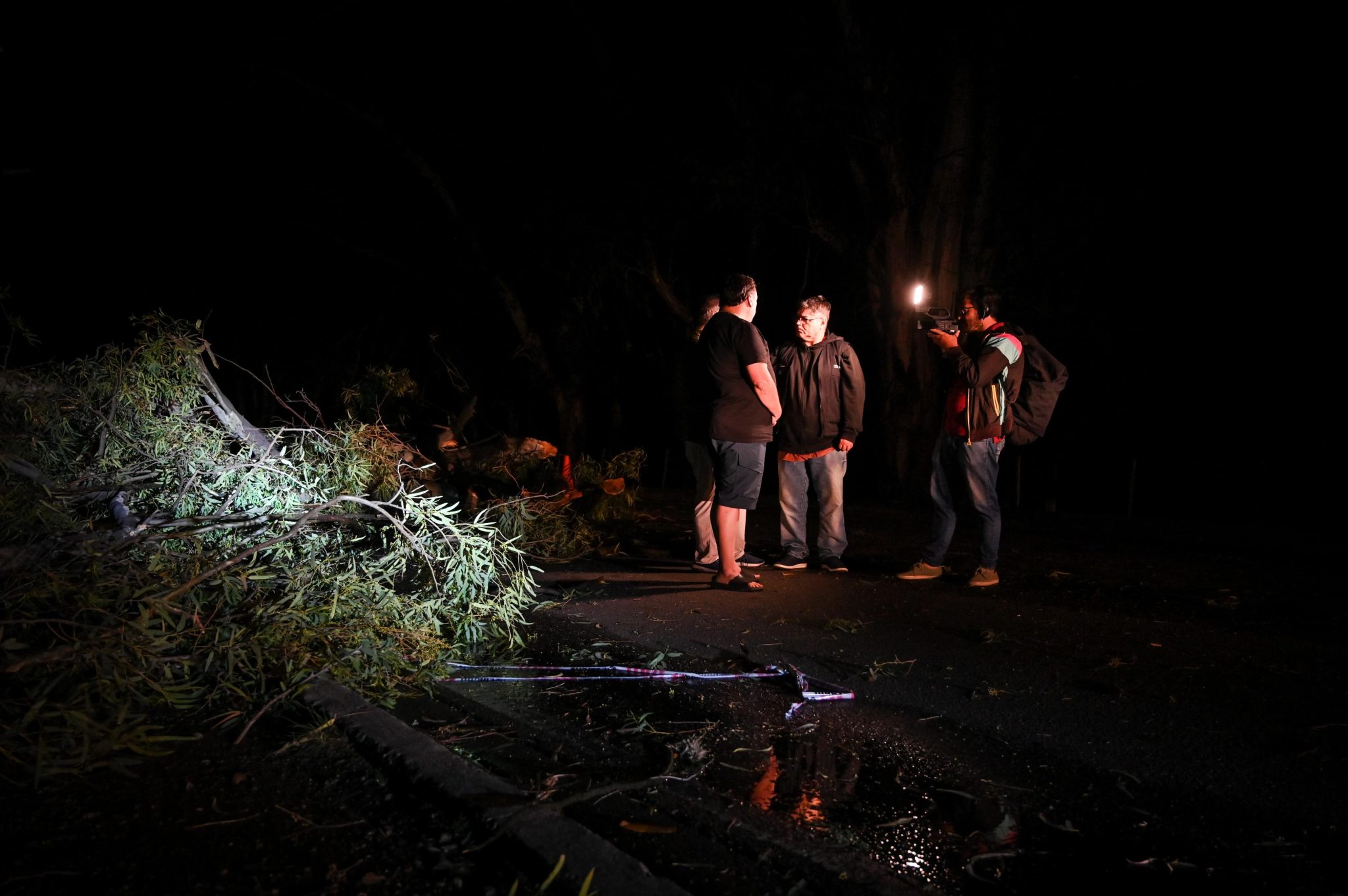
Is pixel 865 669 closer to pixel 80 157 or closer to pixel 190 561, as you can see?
pixel 190 561

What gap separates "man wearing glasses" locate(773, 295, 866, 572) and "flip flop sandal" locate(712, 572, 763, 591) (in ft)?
2.42

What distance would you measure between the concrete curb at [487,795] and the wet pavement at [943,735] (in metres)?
0.14

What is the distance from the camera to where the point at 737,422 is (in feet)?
17.6

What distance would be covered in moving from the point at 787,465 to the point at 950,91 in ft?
24.0

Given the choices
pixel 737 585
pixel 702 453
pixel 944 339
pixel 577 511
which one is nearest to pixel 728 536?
pixel 737 585

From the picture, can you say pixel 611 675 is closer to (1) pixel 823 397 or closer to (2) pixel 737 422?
(2) pixel 737 422

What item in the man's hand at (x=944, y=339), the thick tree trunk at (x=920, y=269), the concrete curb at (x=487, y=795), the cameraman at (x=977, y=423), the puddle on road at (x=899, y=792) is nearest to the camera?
the concrete curb at (x=487, y=795)

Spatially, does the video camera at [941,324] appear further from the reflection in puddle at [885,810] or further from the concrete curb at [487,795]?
the concrete curb at [487,795]

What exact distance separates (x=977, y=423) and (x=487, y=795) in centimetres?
392

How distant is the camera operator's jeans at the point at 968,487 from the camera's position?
17.4ft

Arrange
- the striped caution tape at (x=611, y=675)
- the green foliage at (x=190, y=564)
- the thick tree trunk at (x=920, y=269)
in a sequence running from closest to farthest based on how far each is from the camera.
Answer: the green foliage at (x=190, y=564), the striped caution tape at (x=611, y=675), the thick tree trunk at (x=920, y=269)

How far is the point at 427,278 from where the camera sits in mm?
16172

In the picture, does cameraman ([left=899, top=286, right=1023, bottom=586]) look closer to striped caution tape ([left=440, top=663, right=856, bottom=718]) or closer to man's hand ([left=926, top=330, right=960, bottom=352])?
man's hand ([left=926, top=330, right=960, bottom=352])

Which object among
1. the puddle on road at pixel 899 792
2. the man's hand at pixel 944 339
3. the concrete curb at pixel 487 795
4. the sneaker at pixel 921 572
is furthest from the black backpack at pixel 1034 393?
the concrete curb at pixel 487 795
